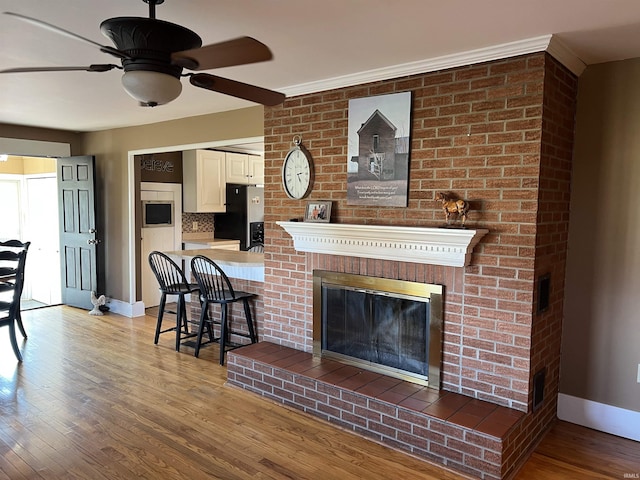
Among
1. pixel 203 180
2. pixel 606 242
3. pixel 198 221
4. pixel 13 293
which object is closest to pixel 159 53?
pixel 606 242

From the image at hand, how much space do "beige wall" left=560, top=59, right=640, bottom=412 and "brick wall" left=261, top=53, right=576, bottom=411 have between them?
0.14 metres

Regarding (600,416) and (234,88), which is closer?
(234,88)

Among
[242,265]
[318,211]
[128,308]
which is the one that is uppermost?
[318,211]

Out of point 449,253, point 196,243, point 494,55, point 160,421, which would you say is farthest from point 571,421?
point 196,243

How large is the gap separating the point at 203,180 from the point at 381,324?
158 inches

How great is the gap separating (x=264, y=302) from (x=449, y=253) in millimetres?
1790

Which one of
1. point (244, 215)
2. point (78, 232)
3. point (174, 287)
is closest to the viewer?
point (174, 287)

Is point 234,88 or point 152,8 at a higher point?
point 152,8

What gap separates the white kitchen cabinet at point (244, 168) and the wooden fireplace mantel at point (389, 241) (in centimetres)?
336

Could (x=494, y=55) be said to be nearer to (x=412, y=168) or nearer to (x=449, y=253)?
(x=412, y=168)

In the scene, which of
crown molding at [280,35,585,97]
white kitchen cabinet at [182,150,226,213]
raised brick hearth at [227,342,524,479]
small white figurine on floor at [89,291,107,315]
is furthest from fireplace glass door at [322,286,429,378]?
small white figurine on floor at [89,291,107,315]

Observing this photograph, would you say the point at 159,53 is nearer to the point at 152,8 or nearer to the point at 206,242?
the point at 152,8

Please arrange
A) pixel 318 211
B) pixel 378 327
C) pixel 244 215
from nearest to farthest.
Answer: pixel 378 327
pixel 318 211
pixel 244 215

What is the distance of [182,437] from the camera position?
112 inches
